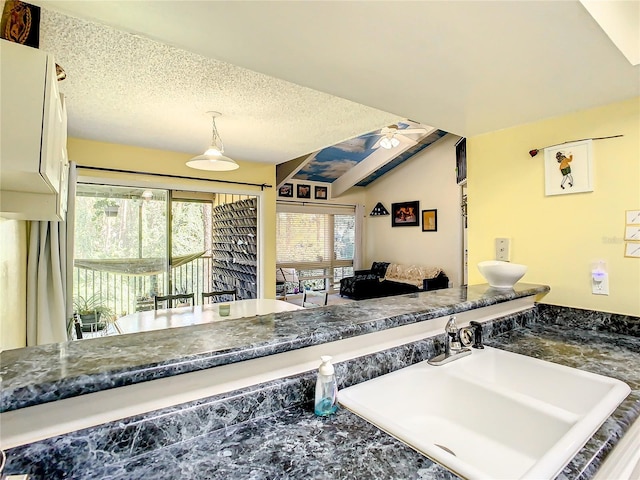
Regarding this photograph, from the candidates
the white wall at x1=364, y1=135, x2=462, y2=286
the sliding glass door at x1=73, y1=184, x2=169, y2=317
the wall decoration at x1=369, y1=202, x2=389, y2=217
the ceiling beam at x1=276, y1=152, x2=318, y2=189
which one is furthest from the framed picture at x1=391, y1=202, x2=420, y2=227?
the sliding glass door at x1=73, y1=184, x2=169, y2=317

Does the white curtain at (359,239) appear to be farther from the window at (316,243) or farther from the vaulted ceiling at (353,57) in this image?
the vaulted ceiling at (353,57)

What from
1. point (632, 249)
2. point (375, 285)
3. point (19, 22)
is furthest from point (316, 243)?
point (19, 22)

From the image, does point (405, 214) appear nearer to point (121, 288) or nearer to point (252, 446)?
point (121, 288)

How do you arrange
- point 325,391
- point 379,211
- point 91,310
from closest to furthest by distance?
1. point 325,391
2. point 91,310
3. point 379,211

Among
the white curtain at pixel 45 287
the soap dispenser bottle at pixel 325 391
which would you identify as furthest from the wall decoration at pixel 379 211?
the soap dispenser bottle at pixel 325 391

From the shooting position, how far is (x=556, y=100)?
1.64 m

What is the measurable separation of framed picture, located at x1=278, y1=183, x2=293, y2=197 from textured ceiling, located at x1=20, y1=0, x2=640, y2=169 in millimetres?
4738

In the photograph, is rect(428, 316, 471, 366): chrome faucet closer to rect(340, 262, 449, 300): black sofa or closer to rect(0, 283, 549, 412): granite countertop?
rect(0, 283, 549, 412): granite countertop

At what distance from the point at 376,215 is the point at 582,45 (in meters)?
7.04

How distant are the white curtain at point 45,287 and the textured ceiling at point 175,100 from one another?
1045 millimetres

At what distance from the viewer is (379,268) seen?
7758mm

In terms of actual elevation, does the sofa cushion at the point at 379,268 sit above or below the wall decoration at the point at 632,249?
below

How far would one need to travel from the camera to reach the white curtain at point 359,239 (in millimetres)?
8320

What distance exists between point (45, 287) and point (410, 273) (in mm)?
6029
